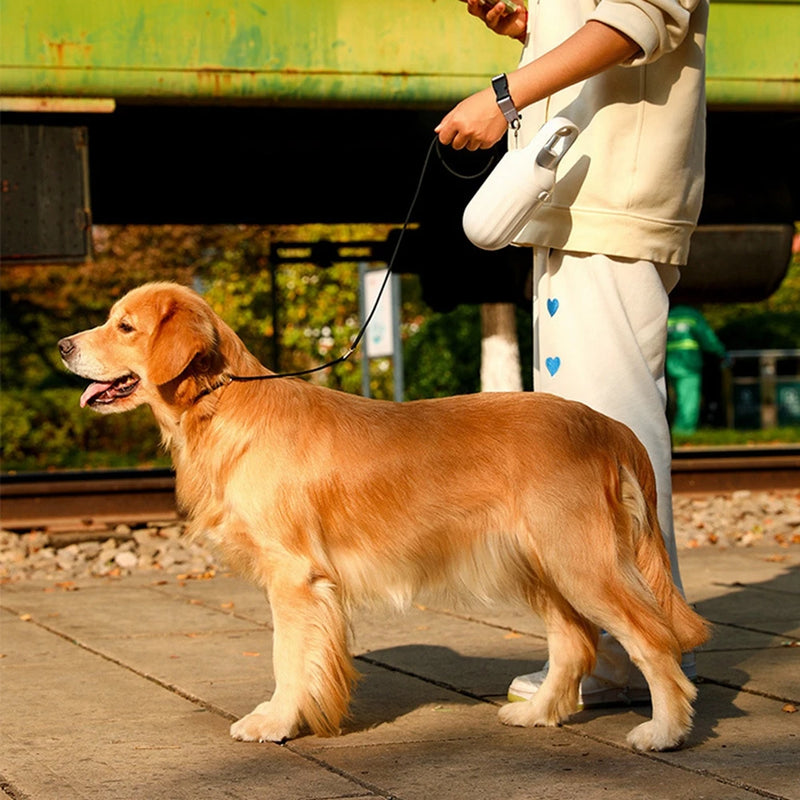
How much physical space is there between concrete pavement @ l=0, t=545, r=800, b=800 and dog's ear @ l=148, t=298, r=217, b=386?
109 centimetres

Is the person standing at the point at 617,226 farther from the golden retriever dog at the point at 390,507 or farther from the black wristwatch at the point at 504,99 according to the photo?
the golden retriever dog at the point at 390,507

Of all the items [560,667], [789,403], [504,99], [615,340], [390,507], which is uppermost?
[504,99]

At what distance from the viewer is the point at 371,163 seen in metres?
11.1

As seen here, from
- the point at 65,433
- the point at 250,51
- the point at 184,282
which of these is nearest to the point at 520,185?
the point at 250,51

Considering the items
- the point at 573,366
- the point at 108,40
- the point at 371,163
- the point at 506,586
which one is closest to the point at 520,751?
the point at 506,586

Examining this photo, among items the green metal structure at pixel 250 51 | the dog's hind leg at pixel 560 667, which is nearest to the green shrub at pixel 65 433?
the green metal structure at pixel 250 51

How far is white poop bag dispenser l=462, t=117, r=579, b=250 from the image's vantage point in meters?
3.99

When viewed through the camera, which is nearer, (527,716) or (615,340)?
(527,716)

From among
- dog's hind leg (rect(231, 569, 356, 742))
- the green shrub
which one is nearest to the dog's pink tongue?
dog's hind leg (rect(231, 569, 356, 742))

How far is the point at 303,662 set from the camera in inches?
154

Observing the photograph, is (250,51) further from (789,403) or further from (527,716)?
(789,403)

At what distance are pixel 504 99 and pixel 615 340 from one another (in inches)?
34.4

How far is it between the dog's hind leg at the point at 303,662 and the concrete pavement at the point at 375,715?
73 millimetres

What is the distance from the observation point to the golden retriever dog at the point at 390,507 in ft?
12.4
